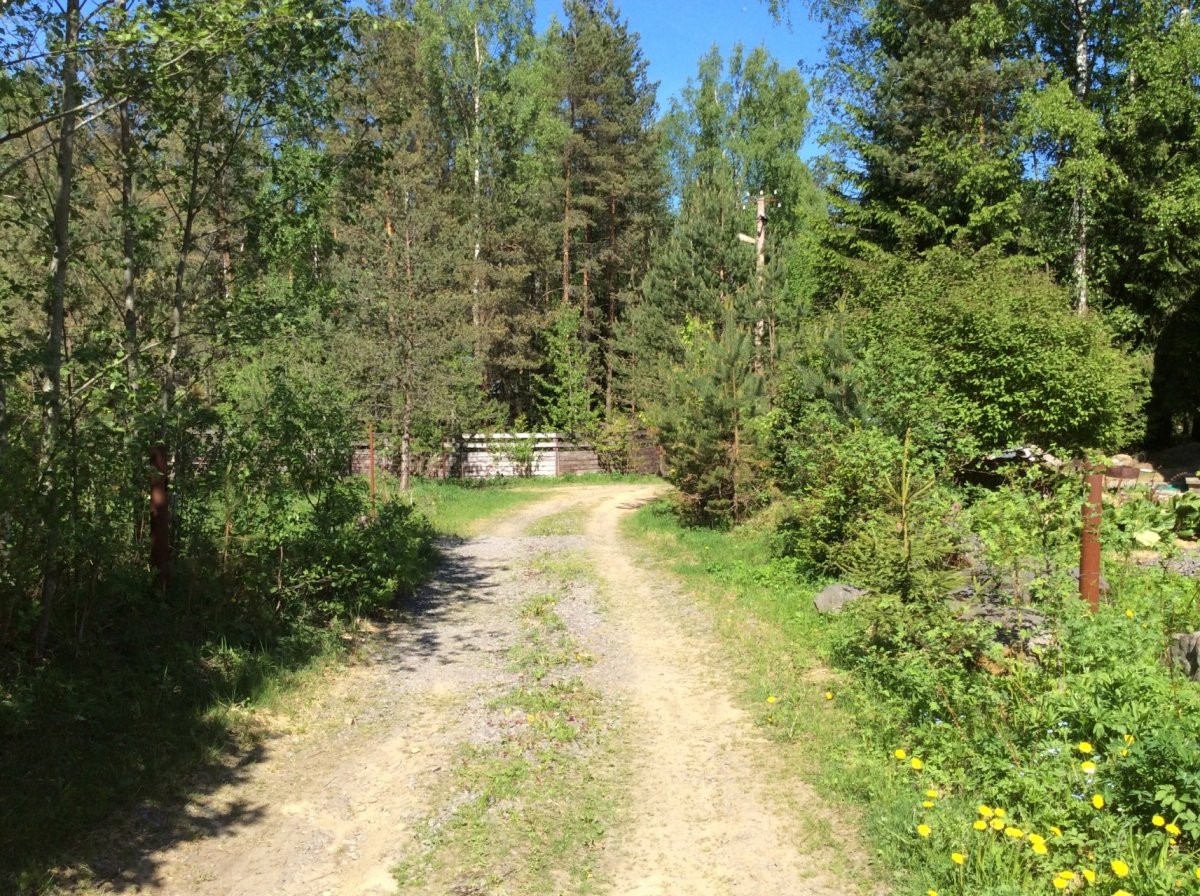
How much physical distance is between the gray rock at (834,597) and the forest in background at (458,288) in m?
0.46

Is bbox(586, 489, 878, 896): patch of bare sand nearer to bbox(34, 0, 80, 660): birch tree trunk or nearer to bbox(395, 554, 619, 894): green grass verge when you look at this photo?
bbox(395, 554, 619, 894): green grass verge

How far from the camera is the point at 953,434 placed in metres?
8.79

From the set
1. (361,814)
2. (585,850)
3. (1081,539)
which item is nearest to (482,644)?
(361,814)

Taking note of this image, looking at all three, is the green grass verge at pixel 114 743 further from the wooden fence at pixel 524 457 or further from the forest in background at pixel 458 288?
the wooden fence at pixel 524 457

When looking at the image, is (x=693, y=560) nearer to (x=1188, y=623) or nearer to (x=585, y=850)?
(x=1188, y=623)

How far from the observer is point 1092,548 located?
18.1 ft

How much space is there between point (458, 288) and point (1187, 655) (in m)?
26.1

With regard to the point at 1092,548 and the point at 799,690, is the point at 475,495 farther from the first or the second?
the point at 1092,548

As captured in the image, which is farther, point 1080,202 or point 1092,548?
point 1080,202

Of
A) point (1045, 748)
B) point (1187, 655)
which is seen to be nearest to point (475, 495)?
point (1187, 655)

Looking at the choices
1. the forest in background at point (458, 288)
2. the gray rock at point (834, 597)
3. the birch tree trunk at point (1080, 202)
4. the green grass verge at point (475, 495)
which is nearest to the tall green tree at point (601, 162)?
the forest in background at point (458, 288)

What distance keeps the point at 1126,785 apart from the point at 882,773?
1.21 metres

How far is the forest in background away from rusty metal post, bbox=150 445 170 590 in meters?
0.09

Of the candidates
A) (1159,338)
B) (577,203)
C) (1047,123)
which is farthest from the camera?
(577,203)
